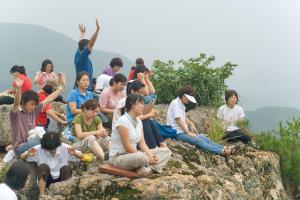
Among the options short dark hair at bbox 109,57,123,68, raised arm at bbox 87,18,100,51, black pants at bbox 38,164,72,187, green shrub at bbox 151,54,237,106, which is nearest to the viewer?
black pants at bbox 38,164,72,187

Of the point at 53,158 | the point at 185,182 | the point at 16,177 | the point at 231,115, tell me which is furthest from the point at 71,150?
the point at 231,115

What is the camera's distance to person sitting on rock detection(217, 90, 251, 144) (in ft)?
34.9

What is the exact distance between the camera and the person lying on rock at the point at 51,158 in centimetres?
688

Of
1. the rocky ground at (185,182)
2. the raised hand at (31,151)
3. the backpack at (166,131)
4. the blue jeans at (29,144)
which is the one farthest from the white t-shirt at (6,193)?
the backpack at (166,131)

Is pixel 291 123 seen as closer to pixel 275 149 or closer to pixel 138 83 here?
pixel 275 149

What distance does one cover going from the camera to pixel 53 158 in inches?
278

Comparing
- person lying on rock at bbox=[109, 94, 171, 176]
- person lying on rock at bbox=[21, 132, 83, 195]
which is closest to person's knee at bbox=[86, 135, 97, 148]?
person lying on rock at bbox=[21, 132, 83, 195]

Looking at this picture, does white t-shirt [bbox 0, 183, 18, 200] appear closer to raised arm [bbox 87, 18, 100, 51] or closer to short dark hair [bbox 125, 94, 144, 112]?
short dark hair [bbox 125, 94, 144, 112]

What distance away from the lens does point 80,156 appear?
23.7ft

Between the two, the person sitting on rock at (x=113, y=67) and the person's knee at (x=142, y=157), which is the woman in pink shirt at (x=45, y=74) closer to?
the person sitting on rock at (x=113, y=67)

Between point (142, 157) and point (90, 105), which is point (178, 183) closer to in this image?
point (142, 157)

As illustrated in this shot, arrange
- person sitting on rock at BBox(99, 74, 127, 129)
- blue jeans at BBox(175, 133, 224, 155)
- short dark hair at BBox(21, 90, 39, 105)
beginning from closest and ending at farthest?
short dark hair at BBox(21, 90, 39, 105), blue jeans at BBox(175, 133, 224, 155), person sitting on rock at BBox(99, 74, 127, 129)

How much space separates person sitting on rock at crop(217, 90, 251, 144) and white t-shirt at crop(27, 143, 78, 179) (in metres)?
4.65

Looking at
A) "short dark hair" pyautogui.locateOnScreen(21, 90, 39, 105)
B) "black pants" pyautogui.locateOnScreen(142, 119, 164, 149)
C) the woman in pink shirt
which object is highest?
the woman in pink shirt
